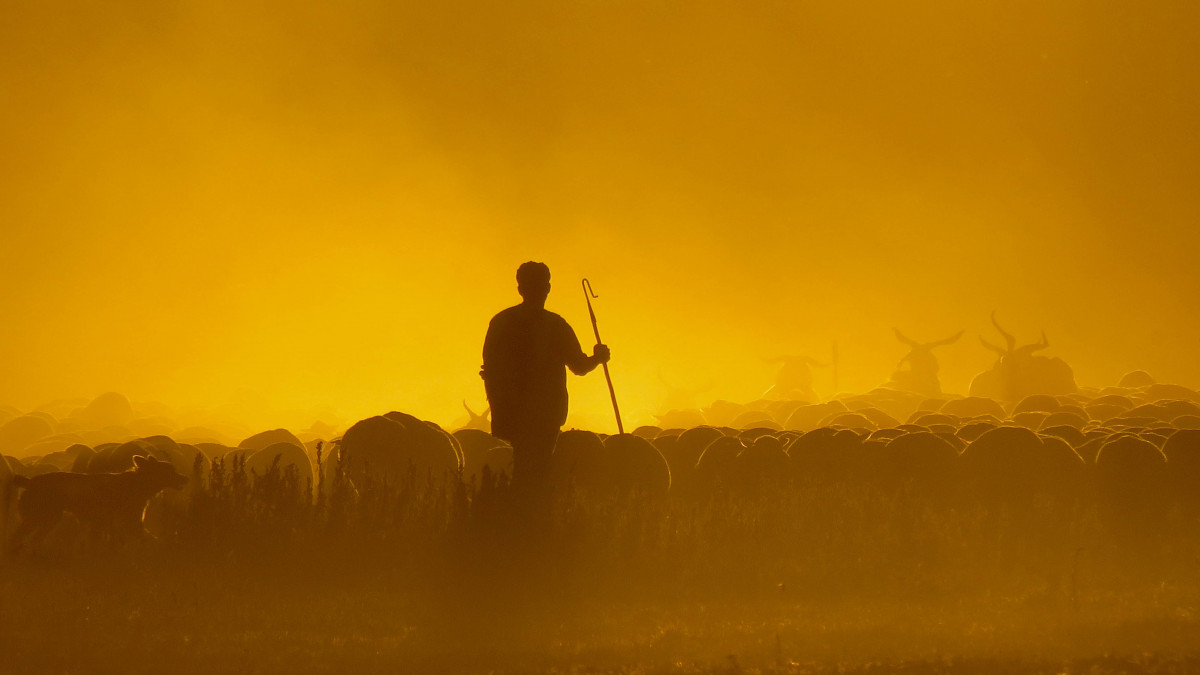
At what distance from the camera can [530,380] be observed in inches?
386

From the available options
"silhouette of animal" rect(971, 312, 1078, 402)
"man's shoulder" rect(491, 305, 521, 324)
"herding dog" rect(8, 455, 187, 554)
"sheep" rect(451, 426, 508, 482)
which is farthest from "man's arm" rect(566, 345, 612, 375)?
"silhouette of animal" rect(971, 312, 1078, 402)

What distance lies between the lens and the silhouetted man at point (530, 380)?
9789mm

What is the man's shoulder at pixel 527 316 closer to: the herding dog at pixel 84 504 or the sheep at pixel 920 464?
the herding dog at pixel 84 504

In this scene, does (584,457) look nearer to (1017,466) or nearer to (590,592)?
(590,592)

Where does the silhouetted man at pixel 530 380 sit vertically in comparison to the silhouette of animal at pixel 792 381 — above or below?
below

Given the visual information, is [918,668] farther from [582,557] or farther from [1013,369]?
[1013,369]

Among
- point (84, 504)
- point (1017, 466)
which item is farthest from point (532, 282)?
point (1017, 466)

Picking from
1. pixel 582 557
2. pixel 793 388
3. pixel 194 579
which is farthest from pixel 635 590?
pixel 793 388

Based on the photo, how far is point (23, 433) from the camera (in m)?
31.0

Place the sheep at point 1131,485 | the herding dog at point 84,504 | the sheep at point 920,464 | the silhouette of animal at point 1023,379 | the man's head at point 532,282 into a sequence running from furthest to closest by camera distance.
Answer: the silhouette of animal at point 1023,379 → the sheep at point 920,464 → the sheep at point 1131,485 → the man's head at point 532,282 → the herding dog at point 84,504

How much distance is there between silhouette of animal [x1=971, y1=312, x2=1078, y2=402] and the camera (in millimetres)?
38406

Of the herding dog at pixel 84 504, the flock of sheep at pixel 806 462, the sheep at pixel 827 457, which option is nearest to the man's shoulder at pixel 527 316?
the flock of sheep at pixel 806 462

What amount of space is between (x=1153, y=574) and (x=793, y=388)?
43453 millimetres

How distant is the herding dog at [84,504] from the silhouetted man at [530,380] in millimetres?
3220
